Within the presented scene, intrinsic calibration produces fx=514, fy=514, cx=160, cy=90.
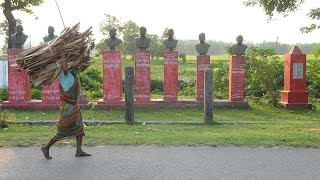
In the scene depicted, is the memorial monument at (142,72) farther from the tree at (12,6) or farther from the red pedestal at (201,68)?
the tree at (12,6)

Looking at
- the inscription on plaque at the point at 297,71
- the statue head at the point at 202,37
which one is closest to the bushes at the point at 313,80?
the inscription on plaque at the point at 297,71

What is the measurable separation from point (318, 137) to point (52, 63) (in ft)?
17.1

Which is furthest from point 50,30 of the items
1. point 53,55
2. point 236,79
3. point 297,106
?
point 53,55

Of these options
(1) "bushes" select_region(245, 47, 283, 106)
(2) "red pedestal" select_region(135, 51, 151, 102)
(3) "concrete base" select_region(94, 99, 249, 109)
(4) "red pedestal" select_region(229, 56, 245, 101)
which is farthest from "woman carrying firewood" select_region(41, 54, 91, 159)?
(1) "bushes" select_region(245, 47, 283, 106)

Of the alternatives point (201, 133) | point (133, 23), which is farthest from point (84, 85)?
point (133, 23)

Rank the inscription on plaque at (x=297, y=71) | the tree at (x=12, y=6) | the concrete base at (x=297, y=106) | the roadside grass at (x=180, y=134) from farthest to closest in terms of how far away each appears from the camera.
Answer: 1. the tree at (x=12, y=6)
2. the inscription on plaque at (x=297, y=71)
3. the concrete base at (x=297, y=106)
4. the roadside grass at (x=180, y=134)

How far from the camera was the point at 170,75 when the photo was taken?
57.0 ft

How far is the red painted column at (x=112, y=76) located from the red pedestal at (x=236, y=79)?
377cm

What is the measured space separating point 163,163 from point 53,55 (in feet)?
7.48

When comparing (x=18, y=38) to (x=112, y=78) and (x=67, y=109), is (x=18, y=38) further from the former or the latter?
(x=67, y=109)

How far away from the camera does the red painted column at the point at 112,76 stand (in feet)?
55.6

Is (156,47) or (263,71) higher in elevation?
(156,47)

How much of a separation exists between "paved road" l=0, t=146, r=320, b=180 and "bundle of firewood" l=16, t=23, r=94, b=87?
1266 mm

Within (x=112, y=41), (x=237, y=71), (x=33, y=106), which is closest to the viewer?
(x=33, y=106)
